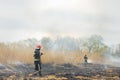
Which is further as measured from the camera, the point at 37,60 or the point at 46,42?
the point at 46,42

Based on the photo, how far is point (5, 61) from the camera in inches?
1752

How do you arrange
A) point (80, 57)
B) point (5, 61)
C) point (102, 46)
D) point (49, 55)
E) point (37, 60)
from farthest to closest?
point (102, 46), point (80, 57), point (49, 55), point (5, 61), point (37, 60)

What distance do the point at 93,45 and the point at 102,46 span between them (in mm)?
2899

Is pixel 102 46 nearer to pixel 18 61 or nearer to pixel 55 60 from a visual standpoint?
pixel 55 60

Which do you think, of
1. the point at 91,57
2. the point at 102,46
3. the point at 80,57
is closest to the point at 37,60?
the point at 80,57

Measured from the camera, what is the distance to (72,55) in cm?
7044

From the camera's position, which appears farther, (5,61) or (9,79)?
(5,61)

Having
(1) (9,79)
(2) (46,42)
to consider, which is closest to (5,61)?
(1) (9,79)

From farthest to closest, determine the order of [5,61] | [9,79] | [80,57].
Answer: [80,57] → [5,61] → [9,79]

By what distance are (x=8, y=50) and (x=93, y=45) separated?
53.8 meters

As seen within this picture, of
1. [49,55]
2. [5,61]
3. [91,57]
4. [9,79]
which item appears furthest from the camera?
[91,57]

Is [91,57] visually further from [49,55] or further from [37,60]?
[37,60]

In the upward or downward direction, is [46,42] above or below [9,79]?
above

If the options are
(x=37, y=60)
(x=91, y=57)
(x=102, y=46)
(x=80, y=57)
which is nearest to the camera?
(x=37, y=60)
